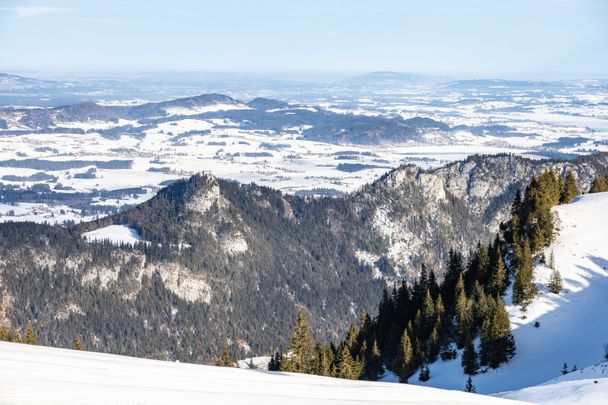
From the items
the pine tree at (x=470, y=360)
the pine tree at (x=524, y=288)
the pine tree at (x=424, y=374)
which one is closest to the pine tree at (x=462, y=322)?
the pine tree at (x=470, y=360)

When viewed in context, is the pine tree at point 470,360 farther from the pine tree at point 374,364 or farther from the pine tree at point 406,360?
the pine tree at point 374,364

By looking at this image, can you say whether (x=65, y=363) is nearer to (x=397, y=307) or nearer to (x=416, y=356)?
(x=416, y=356)

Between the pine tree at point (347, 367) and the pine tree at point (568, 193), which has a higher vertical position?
the pine tree at point (568, 193)

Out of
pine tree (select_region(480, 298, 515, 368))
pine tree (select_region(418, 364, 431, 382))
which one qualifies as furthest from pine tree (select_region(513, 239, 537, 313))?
pine tree (select_region(418, 364, 431, 382))

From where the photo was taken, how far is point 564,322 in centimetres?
7819

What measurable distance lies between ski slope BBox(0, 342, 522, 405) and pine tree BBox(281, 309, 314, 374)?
3490 centimetres

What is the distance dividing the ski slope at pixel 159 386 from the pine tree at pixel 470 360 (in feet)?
117

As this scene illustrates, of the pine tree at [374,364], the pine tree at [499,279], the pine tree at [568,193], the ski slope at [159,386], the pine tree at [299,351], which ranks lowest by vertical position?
the pine tree at [374,364]

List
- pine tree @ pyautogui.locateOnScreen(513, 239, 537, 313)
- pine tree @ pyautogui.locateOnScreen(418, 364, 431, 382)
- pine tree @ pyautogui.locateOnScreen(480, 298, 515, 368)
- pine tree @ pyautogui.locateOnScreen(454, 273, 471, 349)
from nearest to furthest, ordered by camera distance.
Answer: pine tree @ pyautogui.locateOnScreen(480, 298, 515, 368) → pine tree @ pyautogui.locateOnScreen(418, 364, 431, 382) → pine tree @ pyautogui.locateOnScreen(454, 273, 471, 349) → pine tree @ pyautogui.locateOnScreen(513, 239, 537, 313)

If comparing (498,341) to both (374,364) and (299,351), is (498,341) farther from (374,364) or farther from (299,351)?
(299,351)

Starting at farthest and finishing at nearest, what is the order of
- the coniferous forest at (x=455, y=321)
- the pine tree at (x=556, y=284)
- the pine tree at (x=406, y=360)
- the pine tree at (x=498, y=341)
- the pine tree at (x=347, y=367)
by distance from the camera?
1. the pine tree at (x=556, y=284)
2. the pine tree at (x=406, y=360)
3. the pine tree at (x=347, y=367)
4. the coniferous forest at (x=455, y=321)
5. the pine tree at (x=498, y=341)

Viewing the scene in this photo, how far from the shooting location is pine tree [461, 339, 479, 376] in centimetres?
7262

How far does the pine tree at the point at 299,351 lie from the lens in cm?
7500

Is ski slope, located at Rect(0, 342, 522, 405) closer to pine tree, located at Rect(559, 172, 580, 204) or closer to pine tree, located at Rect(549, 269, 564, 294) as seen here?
pine tree, located at Rect(549, 269, 564, 294)
